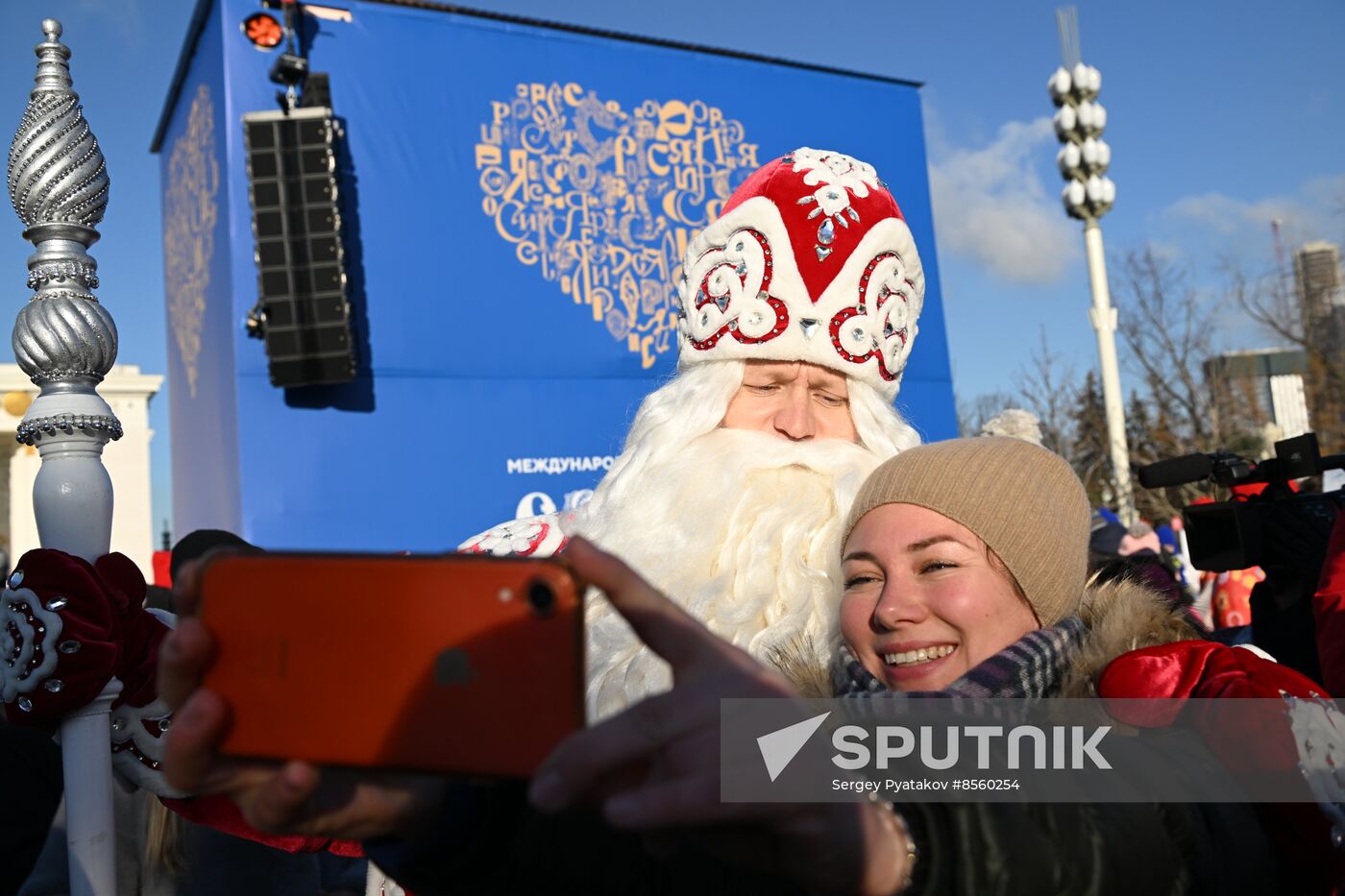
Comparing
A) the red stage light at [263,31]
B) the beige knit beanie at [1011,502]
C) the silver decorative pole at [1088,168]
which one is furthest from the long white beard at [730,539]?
the silver decorative pole at [1088,168]

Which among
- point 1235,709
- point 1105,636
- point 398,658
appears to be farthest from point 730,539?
point 398,658

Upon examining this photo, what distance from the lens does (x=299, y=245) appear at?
757 centimetres

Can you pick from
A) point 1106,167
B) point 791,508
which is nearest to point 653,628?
point 791,508

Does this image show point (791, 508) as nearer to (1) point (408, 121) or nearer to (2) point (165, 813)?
(2) point (165, 813)

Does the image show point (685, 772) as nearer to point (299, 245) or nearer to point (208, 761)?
point (208, 761)

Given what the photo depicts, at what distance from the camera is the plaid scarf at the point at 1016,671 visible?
126cm

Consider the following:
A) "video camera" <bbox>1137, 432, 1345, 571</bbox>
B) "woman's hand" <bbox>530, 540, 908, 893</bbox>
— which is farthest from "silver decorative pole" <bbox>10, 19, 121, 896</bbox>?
"video camera" <bbox>1137, 432, 1345, 571</bbox>

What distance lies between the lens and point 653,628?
0.72m

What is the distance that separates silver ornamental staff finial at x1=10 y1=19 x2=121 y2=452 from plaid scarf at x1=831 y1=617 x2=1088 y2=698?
1.30 m

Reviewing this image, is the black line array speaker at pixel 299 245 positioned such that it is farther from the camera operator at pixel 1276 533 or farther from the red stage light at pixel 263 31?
the camera operator at pixel 1276 533

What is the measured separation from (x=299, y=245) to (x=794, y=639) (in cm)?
685

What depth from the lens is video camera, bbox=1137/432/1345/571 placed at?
2.50 meters

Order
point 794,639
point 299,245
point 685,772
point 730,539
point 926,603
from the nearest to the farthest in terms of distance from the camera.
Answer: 1. point 685,772
2. point 926,603
3. point 794,639
4. point 730,539
5. point 299,245

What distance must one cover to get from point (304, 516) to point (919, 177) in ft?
22.3
